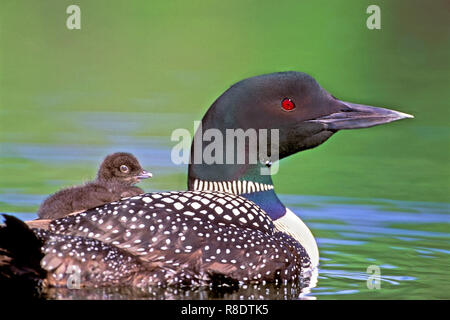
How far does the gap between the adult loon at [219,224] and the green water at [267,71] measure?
0.35 m

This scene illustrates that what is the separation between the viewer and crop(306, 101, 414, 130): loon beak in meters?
6.55

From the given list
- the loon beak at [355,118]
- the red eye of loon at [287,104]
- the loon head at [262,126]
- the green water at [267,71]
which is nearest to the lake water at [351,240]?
the green water at [267,71]

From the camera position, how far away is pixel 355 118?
659cm

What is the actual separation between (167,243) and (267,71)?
18.0 feet

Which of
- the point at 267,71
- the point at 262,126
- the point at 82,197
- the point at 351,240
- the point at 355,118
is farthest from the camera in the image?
the point at 267,71

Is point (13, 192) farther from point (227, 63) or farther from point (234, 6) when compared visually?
point (234, 6)

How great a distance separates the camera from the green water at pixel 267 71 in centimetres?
738

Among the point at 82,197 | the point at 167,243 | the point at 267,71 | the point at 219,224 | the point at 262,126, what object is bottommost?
the point at 167,243

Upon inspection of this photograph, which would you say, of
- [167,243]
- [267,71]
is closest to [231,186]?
[167,243]

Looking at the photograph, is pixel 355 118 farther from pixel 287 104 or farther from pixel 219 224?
pixel 219 224

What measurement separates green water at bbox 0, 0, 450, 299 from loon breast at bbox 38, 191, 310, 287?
16.2 inches

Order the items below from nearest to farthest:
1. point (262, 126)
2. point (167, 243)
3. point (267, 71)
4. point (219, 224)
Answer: point (167, 243)
point (219, 224)
point (262, 126)
point (267, 71)

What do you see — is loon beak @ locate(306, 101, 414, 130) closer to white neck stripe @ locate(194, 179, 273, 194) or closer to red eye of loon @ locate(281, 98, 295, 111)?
red eye of loon @ locate(281, 98, 295, 111)

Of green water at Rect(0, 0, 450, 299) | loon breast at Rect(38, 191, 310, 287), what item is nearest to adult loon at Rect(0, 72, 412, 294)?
loon breast at Rect(38, 191, 310, 287)
